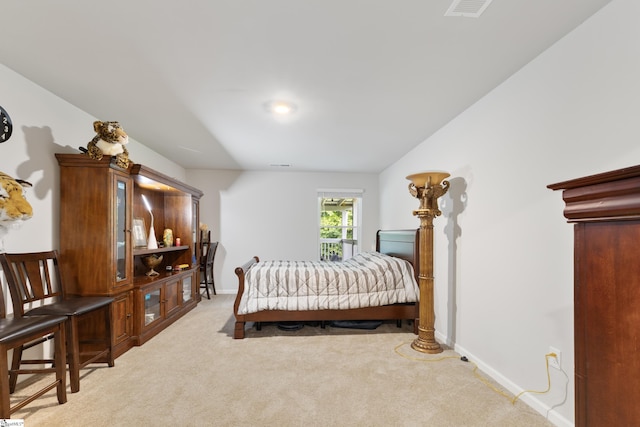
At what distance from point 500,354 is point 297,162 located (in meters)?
Result: 3.84

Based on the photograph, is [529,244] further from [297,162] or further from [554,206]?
[297,162]

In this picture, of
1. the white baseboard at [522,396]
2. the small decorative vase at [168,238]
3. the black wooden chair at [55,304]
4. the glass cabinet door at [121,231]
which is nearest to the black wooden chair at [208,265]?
the small decorative vase at [168,238]

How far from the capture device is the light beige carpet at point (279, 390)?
188cm

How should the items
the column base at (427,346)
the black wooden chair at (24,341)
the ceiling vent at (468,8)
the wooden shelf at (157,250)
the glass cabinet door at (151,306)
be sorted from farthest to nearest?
the wooden shelf at (157,250)
the glass cabinet door at (151,306)
the column base at (427,346)
the black wooden chair at (24,341)
the ceiling vent at (468,8)

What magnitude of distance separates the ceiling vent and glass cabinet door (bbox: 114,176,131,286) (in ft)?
9.70

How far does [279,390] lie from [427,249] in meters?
1.82

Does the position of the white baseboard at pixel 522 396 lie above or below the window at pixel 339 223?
below

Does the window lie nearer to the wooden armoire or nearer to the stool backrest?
the stool backrest

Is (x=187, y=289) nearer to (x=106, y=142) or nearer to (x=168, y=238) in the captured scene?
(x=168, y=238)

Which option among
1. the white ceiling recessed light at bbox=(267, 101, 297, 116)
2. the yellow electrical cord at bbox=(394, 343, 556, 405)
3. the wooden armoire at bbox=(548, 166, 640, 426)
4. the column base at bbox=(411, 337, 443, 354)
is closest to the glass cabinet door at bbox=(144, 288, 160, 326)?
the white ceiling recessed light at bbox=(267, 101, 297, 116)

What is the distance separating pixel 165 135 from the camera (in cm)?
364

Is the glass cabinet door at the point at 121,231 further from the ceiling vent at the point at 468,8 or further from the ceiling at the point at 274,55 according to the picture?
the ceiling vent at the point at 468,8

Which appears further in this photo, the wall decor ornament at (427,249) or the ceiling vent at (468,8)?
the wall decor ornament at (427,249)

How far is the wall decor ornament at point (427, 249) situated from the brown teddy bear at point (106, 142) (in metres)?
2.72
